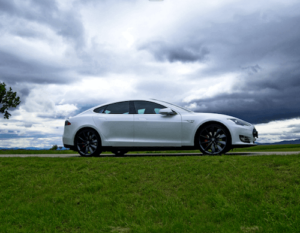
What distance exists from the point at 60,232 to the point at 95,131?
4.30 meters

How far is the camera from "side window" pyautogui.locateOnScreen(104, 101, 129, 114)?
8.61 meters

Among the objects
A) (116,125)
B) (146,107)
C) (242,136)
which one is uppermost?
(146,107)

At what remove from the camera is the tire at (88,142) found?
341 inches

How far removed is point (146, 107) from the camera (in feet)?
27.6

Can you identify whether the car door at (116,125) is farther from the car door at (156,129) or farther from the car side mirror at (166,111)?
the car side mirror at (166,111)

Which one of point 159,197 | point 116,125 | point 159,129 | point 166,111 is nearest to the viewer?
point 159,197

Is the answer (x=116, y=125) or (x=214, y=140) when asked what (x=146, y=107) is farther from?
(x=214, y=140)

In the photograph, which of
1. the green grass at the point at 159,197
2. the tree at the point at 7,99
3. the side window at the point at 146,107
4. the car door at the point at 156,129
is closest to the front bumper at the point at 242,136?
the green grass at the point at 159,197

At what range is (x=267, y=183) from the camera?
516cm

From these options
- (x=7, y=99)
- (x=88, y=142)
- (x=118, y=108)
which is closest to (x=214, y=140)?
(x=118, y=108)

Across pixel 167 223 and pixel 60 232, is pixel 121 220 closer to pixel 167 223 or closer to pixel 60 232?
pixel 167 223

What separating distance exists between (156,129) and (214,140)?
176 centimetres

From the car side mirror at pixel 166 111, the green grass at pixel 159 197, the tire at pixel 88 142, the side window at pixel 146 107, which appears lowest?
the green grass at pixel 159 197

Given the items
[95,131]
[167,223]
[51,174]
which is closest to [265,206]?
[167,223]
